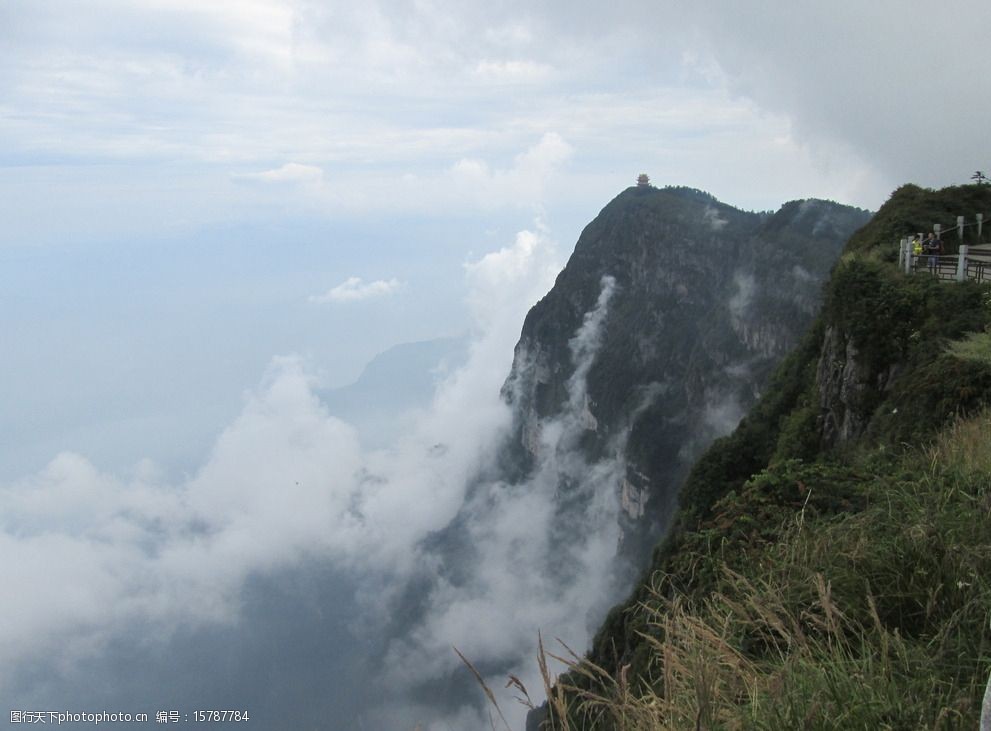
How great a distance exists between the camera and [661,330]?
123 metres

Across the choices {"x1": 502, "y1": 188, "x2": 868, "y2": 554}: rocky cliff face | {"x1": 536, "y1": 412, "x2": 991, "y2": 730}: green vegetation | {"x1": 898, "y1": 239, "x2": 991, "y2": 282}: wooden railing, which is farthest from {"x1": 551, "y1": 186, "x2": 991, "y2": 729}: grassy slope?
{"x1": 502, "y1": 188, "x2": 868, "y2": 554}: rocky cliff face

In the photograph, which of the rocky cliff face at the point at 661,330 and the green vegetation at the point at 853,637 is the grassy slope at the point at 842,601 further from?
the rocky cliff face at the point at 661,330

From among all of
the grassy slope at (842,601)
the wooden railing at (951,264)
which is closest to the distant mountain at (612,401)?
the wooden railing at (951,264)

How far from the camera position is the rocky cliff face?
96.6 m

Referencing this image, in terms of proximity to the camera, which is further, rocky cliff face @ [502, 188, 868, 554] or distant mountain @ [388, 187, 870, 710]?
distant mountain @ [388, 187, 870, 710]

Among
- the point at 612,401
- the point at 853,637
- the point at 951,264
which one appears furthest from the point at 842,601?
the point at 612,401

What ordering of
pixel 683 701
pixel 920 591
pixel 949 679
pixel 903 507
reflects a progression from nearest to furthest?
1. pixel 949 679
2. pixel 683 701
3. pixel 920 591
4. pixel 903 507

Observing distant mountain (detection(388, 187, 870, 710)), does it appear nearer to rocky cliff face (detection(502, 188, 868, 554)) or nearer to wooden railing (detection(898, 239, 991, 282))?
rocky cliff face (detection(502, 188, 868, 554))

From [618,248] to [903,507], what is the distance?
13634 centimetres

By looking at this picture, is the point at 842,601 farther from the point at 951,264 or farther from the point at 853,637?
the point at 951,264

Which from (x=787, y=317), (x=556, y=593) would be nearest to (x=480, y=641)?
(x=556, y=593)

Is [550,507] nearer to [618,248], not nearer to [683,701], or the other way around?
[618,248]

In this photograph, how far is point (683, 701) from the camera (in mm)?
3264

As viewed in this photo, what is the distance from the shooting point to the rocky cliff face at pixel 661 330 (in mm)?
96562
